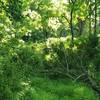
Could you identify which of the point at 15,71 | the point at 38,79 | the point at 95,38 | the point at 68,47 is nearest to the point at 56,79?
the point at 38,79

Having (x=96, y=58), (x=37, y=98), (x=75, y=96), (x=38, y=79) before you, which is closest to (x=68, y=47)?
(x=96, y=58)

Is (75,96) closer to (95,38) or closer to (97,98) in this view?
(97,98)

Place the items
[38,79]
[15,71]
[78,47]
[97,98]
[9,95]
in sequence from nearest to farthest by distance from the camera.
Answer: [9,95] < [15,71] < [97,98] < [38,79] < [78,47]

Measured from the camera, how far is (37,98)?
10711 mm

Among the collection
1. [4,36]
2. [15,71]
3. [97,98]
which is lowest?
[97,98]

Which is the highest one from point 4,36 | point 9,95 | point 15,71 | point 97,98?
point 4,36

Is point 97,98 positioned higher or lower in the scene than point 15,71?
lower

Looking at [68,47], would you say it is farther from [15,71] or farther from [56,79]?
[15,71]

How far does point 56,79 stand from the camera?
15180 millimetres

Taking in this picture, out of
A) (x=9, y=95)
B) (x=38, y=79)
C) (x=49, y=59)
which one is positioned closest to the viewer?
(x=9, y=95)

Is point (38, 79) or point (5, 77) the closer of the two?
point (5, 77)

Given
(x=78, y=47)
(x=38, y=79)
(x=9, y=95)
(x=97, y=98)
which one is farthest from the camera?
(x=78, y=47)

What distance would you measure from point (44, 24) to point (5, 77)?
29.3 feet

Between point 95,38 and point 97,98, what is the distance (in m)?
6.61
